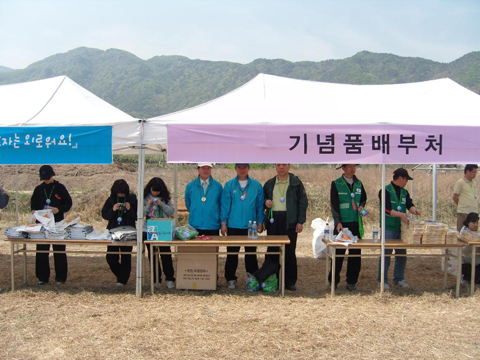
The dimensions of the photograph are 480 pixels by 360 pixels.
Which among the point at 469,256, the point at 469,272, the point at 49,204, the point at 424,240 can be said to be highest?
the point at 49,204

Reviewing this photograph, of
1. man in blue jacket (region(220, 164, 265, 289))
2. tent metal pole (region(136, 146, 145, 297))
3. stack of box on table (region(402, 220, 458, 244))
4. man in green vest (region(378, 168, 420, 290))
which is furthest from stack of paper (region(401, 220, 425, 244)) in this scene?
tent metal pole (region(136, 146, 145, 297))

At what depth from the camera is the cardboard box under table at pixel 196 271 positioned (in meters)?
5.04

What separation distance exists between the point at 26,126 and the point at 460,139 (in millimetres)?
4949

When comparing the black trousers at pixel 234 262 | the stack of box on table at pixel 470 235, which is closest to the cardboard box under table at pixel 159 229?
the black trousers at pixel 234 262

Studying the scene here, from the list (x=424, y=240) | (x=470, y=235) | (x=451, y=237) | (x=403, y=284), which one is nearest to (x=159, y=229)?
(x=424, y=240)

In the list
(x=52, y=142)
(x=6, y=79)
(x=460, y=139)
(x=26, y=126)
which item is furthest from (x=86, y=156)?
(x=6, y=79)

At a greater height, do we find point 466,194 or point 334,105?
point 334,105

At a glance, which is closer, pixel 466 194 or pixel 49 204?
pixel 49 204

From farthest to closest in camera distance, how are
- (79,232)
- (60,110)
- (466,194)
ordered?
1. (466,194)
2. (60,110)
3. (79,232)

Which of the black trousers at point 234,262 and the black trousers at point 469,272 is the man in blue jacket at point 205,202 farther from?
the black trousers at point 469,272

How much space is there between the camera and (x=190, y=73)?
250 ft

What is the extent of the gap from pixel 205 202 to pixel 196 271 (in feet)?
2.83

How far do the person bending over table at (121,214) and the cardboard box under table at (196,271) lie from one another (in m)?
0.68

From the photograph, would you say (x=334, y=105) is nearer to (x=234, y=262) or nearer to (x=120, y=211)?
(x=234, y=262)
